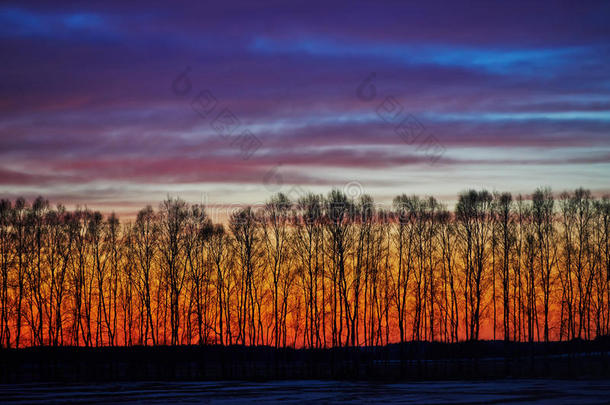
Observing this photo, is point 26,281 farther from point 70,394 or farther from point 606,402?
point 606,402

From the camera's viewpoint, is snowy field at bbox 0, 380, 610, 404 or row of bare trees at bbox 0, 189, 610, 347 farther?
row of bare trees at bbox 0, 189, 610, 347

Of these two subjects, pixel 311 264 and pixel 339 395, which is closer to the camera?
pixel 339 395

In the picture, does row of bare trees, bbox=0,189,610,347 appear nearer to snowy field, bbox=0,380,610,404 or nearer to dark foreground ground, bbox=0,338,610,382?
dark foreground ground, bbox=0,338,610,382

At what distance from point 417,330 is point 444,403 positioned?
5666 centimetres

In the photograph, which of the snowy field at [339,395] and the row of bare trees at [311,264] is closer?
the snowy field at [339,395]

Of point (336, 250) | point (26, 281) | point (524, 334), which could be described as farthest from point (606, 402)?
point (26, 281)

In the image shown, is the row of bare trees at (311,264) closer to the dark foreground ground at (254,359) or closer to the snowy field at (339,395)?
the dark foreground ground at (254,359)

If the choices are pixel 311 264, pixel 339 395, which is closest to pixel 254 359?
pixel 311 264

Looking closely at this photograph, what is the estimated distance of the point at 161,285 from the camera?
8412 centimetres

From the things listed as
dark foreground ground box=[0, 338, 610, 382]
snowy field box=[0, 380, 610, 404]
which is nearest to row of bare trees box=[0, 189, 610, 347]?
dark foreground ground box=[0, 338, 610, 382]

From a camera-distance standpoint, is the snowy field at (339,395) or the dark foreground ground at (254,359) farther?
the dark foreground ground at (254,359)

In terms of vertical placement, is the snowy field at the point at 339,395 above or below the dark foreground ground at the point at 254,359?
above

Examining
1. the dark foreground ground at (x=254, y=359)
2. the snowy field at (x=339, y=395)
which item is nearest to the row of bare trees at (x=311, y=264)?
the dark foreground ground at (x=254, y=359)

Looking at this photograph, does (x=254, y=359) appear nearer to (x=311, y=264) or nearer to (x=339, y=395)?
(x=311, y=264)
